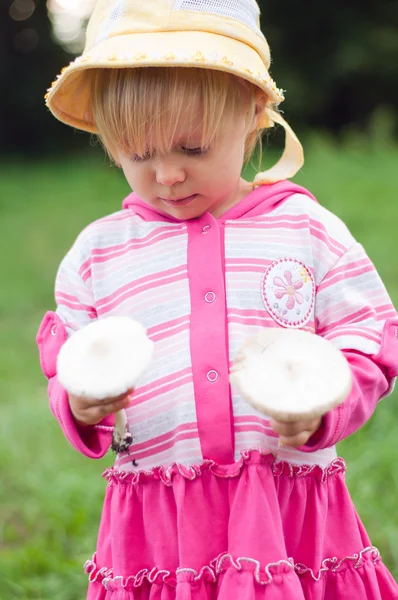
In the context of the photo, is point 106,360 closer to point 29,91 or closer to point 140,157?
point 140,157

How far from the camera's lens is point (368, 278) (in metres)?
1.67

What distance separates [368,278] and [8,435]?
262 cm

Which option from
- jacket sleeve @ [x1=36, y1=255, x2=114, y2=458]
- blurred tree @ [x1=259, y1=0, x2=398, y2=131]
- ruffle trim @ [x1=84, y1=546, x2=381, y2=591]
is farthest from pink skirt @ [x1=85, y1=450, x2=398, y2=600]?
blurred tree @ [x1=259, y1=0, x2=398, y2=131]

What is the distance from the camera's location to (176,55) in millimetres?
1520

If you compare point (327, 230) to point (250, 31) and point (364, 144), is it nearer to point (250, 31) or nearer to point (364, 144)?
point (250, 31)

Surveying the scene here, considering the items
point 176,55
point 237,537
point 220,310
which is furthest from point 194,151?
point 237,537

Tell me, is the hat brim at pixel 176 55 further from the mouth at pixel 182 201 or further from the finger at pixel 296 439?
the finger at pixel 296 439

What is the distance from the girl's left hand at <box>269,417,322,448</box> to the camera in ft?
4.50

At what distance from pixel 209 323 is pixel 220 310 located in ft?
0.11

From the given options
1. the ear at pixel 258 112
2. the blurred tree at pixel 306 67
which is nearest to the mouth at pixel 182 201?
the ear at pixel 258 112

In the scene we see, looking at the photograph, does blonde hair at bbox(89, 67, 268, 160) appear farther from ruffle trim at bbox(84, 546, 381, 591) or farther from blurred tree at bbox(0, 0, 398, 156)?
blurred tree at bbox(0, 0, 398, 156)

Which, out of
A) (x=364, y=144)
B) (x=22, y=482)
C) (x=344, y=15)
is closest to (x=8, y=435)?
(x=22, y=482)

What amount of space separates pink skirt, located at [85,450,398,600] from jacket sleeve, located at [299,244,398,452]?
14 cm

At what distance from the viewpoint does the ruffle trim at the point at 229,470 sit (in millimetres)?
1550
